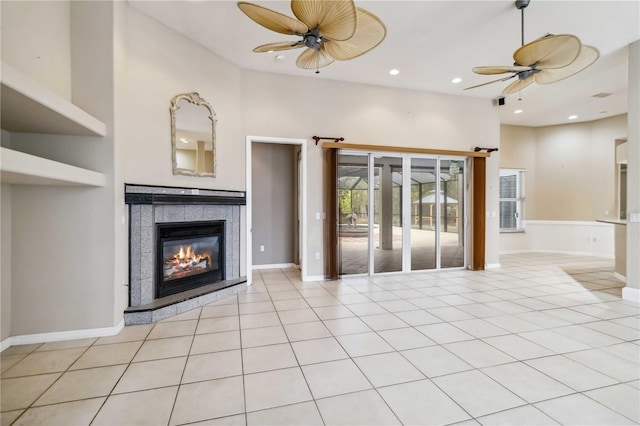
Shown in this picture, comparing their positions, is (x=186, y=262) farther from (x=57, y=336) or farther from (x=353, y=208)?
(x=353, y=208)

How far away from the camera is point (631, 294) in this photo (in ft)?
13.5

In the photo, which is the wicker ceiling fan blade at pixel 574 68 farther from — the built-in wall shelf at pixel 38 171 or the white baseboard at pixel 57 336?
the white baseboard at pixel 57 336

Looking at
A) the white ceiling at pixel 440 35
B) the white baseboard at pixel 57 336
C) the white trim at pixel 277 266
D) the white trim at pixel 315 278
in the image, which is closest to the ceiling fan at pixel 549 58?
the white ceiling at pixel 440 35

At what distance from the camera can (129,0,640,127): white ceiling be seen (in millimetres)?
3363

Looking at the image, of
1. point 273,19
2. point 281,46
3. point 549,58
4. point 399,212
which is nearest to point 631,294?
point 399,212

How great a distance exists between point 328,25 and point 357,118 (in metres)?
3.11

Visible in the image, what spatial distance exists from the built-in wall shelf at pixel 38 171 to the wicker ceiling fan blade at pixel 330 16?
7.29 feet

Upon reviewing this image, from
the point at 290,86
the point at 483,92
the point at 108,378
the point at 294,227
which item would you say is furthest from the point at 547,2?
the point at 108,378

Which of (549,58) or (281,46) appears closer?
(281,46)

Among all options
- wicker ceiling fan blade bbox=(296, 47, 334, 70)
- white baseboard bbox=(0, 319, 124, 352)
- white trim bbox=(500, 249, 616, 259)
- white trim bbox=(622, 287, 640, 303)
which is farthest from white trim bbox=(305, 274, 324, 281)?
white trim bbox=(500, 249, 616, 259)

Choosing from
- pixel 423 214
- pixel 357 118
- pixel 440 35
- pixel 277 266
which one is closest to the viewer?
pixel 440 35

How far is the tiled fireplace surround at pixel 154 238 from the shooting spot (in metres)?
3.29

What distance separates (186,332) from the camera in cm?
306

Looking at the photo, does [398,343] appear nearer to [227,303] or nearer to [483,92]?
[227,303]
